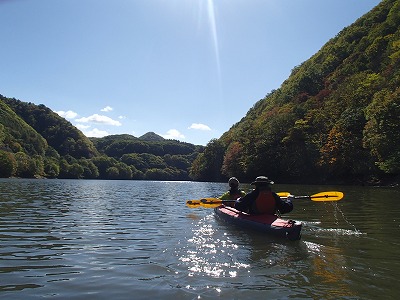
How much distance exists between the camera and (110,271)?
762 cm

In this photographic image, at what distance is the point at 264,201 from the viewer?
12.8 meters

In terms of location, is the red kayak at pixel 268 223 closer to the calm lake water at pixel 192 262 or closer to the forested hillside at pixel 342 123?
the calm lake water at pixel 192 262

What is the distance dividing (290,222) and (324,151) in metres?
Result: 50.6

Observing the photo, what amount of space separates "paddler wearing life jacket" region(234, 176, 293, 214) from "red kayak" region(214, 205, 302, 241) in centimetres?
31

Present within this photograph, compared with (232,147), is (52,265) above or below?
below

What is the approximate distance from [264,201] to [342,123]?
50047 mm

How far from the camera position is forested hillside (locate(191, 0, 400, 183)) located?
44969 mm

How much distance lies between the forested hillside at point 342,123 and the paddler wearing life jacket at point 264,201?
34706 mm

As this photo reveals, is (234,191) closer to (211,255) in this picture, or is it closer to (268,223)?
(268,223)

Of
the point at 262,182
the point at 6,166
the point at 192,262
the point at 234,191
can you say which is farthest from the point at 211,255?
the point at 6,166

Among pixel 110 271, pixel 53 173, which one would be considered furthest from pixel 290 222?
pixel 53 173

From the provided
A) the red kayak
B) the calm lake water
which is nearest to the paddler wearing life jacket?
the red kayak

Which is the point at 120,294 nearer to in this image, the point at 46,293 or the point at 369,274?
the point at 46,293

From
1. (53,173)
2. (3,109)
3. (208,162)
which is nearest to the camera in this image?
(208,162)
